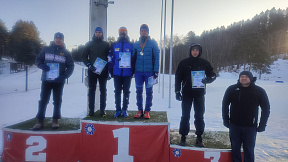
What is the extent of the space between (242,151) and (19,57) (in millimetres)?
36096

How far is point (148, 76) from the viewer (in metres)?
3.60

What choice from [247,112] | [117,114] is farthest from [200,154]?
[117,114]

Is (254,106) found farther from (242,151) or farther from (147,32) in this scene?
(147,32)

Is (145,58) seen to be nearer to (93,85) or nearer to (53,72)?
(93,85)

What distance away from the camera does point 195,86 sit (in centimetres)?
312

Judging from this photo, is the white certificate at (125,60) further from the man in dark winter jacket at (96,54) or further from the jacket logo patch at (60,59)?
the jacket logo patch at (60,59)

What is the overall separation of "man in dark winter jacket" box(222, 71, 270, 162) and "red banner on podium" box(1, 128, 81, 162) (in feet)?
9.35

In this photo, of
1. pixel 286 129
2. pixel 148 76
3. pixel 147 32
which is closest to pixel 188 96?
pixel 148 76

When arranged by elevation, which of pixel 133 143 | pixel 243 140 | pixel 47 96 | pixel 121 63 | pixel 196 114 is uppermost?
pixel 121 63

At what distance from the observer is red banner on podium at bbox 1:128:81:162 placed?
329 centimetres

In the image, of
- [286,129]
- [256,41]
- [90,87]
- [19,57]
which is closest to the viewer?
[90,87]

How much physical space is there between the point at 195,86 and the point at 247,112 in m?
0.87

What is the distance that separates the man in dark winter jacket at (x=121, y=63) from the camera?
360 cm

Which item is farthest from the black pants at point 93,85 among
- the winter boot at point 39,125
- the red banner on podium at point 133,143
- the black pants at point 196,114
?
the black pants at point 196,114
